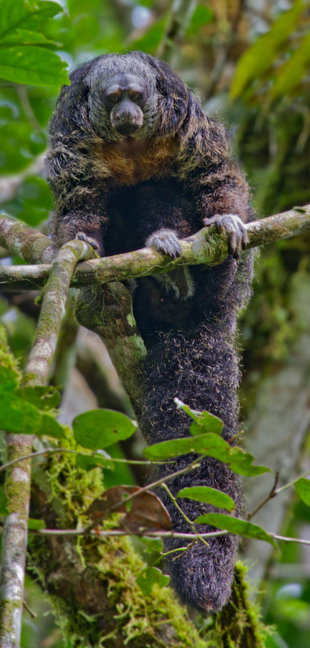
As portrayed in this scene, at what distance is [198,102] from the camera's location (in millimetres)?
3725

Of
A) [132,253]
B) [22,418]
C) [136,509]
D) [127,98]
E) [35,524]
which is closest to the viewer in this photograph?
[22,418]

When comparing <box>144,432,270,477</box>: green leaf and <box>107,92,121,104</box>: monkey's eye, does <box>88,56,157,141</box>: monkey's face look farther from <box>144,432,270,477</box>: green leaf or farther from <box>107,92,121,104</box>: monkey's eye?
<box>144,432,270,477</box>: green leaf

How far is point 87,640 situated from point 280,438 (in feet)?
A: 7.44

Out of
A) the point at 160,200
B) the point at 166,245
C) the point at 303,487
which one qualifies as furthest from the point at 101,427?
the point at 160,200

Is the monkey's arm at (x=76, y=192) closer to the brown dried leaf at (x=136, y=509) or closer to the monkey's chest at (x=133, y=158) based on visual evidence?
the monkey's chest at (x=133, y=158)

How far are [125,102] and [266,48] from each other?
2803mm

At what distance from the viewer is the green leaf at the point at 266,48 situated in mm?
5668

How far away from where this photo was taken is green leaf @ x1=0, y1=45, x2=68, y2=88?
109 inches

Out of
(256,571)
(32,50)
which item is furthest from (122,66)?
(256,571)

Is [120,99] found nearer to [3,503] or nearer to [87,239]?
[87,239]

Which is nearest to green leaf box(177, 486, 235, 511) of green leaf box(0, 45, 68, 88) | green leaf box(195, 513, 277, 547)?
green leaf box(195, 513, 277, 547)

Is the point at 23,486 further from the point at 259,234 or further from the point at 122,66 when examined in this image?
the point at 122,66

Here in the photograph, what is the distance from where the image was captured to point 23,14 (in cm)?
284

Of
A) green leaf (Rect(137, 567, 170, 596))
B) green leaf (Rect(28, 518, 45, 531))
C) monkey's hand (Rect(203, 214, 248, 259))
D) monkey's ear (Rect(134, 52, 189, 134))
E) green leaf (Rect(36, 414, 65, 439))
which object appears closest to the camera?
green leaf (Rect(36, 414, 65, 439))
